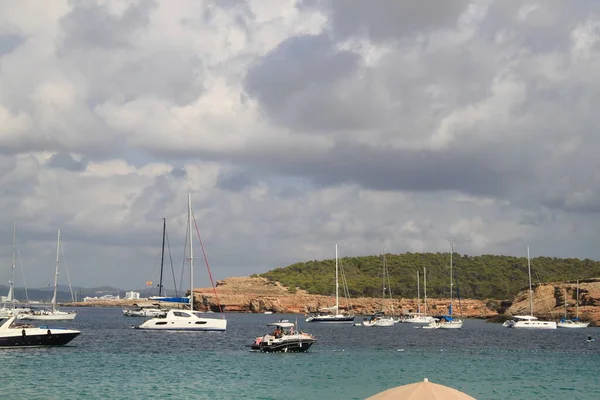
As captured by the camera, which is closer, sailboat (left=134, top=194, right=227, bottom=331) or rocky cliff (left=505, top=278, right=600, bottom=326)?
sailboat (left=134, top=194, right=227, bottom=331)

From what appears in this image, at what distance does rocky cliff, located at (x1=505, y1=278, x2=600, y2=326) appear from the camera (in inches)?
6038

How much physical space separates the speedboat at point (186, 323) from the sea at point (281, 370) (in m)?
7.36

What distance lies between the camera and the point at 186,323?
96.1 m

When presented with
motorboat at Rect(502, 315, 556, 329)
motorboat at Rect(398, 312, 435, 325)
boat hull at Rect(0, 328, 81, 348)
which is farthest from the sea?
motorboat at Rect(398, 312, 435, 325)

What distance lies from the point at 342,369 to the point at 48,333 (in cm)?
2708

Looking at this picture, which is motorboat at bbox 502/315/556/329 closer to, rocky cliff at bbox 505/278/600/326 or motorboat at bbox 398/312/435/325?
motorboat at bbox 398/312/435/325

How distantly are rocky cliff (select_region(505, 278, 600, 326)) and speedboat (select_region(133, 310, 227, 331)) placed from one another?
85.4 metres

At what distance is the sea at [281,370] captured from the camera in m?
45.3

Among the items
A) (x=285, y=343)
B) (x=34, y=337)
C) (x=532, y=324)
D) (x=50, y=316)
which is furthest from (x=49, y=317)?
(x=532, y=324)

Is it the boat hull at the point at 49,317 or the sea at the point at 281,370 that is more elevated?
the boat hull at the point at 49,317

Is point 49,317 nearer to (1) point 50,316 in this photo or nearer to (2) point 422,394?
(1) point 50,316

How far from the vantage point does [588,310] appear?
153 meters

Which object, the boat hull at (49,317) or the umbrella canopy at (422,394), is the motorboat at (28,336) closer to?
the umbrella canopy at (422,394)

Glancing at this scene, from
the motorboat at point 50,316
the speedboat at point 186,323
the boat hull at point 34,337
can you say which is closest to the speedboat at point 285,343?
the boat hull at point 34,337
